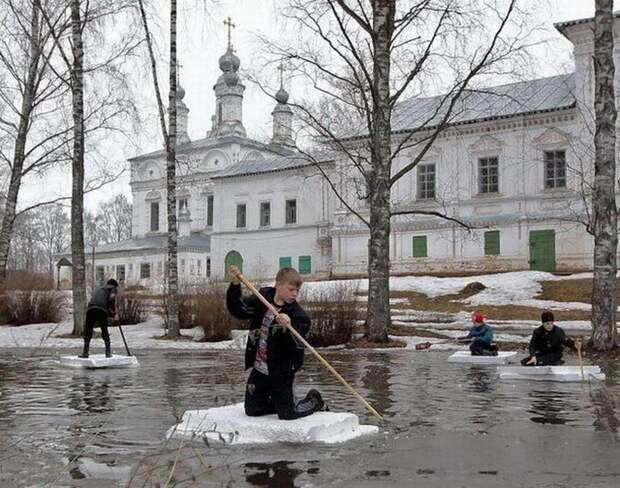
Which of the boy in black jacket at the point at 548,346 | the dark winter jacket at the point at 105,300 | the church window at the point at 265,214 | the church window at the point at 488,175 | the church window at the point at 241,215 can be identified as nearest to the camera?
the boy in black jacket at the point at 548,346

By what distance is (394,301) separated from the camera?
3159cm

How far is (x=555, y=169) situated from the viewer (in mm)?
38281

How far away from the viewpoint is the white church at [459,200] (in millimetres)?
37000

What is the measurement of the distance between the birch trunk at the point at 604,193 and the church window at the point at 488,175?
86.0 feet

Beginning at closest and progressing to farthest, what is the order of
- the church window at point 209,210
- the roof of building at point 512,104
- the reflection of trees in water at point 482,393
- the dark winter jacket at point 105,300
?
the reflection of trees in water at point 482,393, the dark winter jacket at point 105,300, the roof of building at point 512,104, the church window at point 209,210

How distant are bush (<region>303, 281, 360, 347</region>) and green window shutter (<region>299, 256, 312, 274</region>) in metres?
31.2

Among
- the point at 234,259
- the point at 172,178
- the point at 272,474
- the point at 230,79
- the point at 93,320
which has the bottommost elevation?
the point at 272,474

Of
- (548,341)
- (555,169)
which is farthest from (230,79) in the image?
(548,341)

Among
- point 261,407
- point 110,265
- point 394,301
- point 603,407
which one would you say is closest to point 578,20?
point 394,301

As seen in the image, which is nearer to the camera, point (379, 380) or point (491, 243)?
point (379, 380)

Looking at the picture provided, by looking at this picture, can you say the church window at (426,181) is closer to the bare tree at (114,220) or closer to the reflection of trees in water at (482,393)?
the reflection of trees in water at (482,393)

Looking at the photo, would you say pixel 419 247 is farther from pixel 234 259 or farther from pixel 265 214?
pixel 234 259

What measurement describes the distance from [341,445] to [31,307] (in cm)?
1984

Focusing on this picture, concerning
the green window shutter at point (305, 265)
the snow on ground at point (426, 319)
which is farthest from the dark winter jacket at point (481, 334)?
the green window shutter at point (305, 265)
